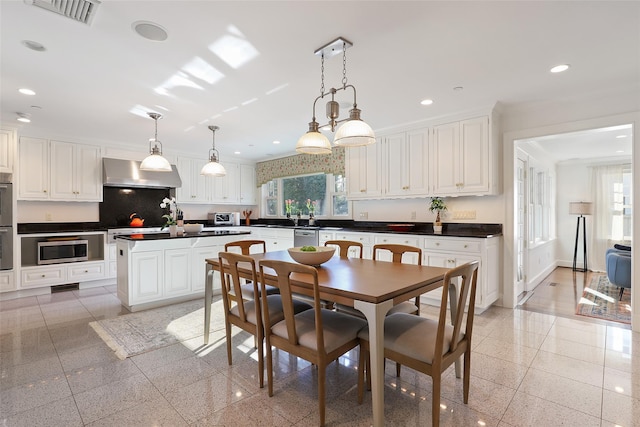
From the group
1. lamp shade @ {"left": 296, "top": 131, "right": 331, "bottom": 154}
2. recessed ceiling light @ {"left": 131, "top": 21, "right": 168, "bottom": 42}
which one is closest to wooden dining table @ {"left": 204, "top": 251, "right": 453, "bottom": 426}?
lamp shade @ {"left": 296, "top": 131, "right": 331, "bottom": 154}

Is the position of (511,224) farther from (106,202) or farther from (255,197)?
(106,202)

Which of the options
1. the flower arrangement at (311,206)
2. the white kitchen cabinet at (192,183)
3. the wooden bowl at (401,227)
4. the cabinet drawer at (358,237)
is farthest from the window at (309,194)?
the white kitchen cabinet at (192,183)

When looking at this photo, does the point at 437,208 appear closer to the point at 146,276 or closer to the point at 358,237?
the point at 358,237

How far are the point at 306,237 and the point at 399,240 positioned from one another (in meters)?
1.72

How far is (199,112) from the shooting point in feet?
12.8

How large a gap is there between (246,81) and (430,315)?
10.2ft

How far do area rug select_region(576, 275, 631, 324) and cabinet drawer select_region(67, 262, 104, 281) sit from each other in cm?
656

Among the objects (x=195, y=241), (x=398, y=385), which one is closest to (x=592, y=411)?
(x=398, y=385)

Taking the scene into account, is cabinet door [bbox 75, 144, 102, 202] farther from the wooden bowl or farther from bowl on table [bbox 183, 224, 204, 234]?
the wooden bowl

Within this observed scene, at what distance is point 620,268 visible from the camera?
4.30m

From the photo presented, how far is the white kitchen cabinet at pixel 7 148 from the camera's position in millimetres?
4305

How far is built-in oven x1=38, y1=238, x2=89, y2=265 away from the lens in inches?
182

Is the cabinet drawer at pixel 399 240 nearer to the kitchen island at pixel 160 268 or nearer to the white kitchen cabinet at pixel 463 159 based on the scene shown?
the white kitchen cabinet at pixel 463 159

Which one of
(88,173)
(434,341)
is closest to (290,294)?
(434,341)
